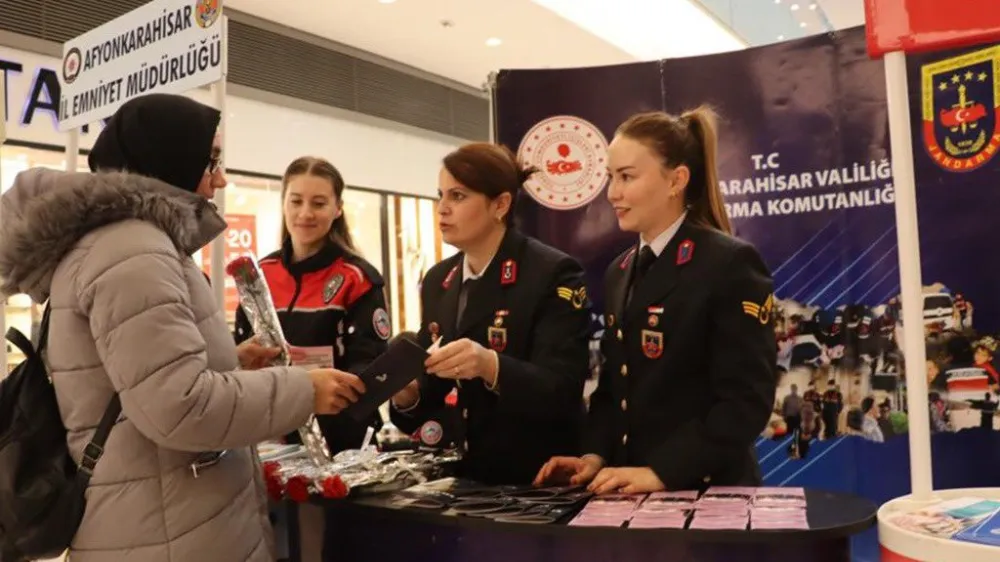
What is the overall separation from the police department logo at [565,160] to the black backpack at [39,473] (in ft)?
7.98

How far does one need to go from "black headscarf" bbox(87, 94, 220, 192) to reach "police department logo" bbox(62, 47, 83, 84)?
5.17ft

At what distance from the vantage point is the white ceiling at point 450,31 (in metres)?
6.56

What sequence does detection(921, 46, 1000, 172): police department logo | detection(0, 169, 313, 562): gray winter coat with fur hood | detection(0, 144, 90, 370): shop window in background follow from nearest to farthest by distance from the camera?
1. detection(0, 169, 313, 562): gray winter coat with fur hood
2. detection(921, 46, 1000, 172): police department logo
3. detection(0, 144, 90, 370): shop window in background

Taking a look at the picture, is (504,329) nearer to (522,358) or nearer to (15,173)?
(522,358)

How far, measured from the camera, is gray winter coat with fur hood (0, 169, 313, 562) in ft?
4.58

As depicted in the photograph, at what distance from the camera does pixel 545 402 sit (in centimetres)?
199

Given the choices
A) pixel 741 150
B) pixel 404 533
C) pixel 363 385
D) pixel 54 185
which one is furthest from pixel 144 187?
pixel 741 150

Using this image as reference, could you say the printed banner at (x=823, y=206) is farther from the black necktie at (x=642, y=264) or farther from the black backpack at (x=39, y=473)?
the black backpack at (x=39, y=473)

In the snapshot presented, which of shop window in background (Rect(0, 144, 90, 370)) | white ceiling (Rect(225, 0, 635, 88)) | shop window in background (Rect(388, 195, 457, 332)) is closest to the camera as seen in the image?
shop window in background (Rect(0, 144, 90, 370))

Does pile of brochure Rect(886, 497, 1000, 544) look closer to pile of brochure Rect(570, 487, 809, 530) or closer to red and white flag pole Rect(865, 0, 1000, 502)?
red and white flag pole Rect(865, 0, 1000, 502)

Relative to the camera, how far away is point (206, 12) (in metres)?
2.40

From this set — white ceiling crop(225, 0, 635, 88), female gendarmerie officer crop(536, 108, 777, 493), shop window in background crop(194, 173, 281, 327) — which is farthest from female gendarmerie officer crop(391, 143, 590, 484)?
shop window in background crop(194, 173, 281, 327)

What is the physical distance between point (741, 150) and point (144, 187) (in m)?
2.60

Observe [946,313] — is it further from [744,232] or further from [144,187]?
[144,187]
